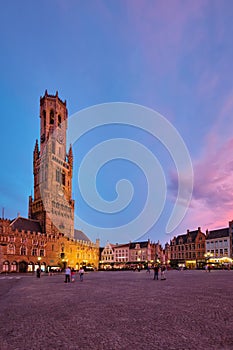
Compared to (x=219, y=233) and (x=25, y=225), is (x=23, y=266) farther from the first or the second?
(x=219, y=233)

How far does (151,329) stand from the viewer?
816 centimetres

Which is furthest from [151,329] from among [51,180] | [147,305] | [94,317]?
[51,180]

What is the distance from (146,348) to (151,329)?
1833mm

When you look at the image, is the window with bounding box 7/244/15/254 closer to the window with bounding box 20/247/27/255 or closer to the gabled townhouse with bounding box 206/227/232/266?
the window with bounding box 20/247/27/255

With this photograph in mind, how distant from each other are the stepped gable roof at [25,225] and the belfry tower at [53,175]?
1798mm

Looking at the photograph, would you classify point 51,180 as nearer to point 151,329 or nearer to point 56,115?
point 56,115

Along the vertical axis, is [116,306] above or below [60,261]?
above

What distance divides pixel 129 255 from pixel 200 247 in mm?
27504

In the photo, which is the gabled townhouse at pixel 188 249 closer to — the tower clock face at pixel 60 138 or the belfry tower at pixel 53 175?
the belfry tower at pixel 53 175

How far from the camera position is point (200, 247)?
104 meters

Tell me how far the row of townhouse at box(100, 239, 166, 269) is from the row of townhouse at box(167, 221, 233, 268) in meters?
7.19

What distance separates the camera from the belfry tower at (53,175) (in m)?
91.9

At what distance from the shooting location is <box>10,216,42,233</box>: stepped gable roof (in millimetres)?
75850

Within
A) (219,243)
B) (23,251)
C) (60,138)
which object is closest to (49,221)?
(23,251)
